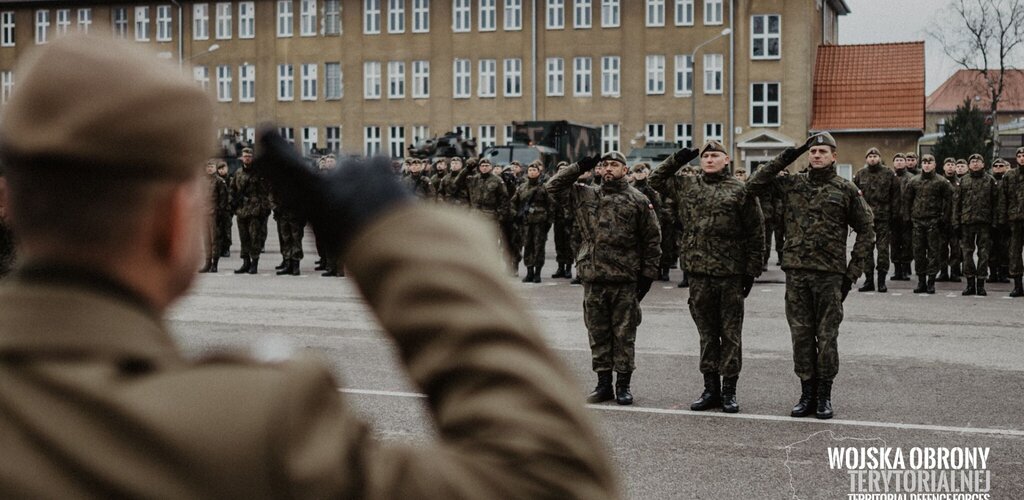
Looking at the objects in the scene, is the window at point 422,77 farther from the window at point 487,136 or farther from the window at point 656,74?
the window at point 656,74

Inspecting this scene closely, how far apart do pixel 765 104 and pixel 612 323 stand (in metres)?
46.0

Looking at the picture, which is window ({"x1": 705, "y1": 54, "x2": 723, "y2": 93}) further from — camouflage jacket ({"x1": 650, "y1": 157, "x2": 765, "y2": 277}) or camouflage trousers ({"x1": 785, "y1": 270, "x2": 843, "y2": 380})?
camouflage trousers ({"x1": 785, "y1": 270, "x2": 843, "y2": 380})

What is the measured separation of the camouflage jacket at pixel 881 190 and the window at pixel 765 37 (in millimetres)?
34217

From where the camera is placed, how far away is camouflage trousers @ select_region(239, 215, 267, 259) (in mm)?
22641

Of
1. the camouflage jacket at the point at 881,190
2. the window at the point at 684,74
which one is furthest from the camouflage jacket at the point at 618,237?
the window at the point at 684,74

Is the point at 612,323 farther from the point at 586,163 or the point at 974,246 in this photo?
the point at 974,246

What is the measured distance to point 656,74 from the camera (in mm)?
55062

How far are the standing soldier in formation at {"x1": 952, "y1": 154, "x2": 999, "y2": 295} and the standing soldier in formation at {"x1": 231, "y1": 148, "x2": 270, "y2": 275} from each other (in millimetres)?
11773

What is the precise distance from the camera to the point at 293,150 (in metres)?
1.50

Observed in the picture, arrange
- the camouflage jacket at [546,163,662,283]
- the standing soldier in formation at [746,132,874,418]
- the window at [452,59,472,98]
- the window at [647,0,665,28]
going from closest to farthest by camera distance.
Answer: the standing soldier in formation at [746,132,874,418]
the camouflage jacket at [546,163,662,283]
the window at [647,0,665,28]
the window at [452,59,472,98]

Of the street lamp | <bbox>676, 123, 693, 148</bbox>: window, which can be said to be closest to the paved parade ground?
the street lamp

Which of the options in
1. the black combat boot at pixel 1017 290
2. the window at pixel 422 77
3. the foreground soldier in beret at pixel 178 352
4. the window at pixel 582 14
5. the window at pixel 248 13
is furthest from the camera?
the window at pixel 248 13

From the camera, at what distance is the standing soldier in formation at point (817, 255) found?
9203 mm

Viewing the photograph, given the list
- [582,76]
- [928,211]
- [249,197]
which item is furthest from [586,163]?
[582,76]
